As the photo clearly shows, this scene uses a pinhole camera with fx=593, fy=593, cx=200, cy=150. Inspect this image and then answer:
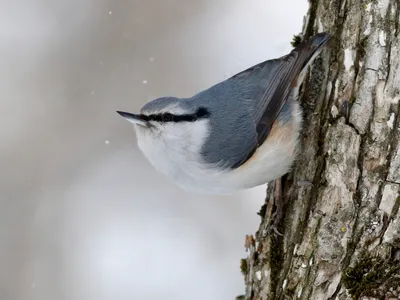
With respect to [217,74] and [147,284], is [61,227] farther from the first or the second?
[217,74]

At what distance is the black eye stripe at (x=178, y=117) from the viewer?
223cm

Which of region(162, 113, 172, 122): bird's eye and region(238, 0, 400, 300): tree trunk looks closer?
region(238, 0, 400, 300): tree trunk

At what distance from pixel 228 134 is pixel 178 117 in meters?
0.21

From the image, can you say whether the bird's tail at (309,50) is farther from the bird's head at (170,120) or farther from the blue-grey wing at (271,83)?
the bird's head at (170,120)

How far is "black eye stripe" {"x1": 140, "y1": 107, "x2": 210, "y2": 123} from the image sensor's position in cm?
223

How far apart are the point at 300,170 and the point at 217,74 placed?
2.65m

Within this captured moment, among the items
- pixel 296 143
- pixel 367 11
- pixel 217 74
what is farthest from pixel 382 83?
pixel 217 74

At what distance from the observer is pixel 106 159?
5.22m

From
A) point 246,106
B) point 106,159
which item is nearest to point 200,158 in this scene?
point 246,106

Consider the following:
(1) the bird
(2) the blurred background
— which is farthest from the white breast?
(2) the blurred background

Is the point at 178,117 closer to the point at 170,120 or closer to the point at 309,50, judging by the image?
the point at 170,120

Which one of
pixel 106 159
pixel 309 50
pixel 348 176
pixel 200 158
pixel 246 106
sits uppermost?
pixel 106 159

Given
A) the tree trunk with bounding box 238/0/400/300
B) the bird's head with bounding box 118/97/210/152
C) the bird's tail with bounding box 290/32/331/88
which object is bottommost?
the tree trunk with bounding box 238/0/400/300

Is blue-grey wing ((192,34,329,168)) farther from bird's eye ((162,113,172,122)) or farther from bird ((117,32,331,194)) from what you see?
bird's eye ((162,113,172,122))
